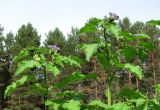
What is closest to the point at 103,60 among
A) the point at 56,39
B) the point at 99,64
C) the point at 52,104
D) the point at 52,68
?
the point at 99,64

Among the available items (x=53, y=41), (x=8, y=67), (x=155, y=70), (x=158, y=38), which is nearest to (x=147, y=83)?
(x=155, y=70)

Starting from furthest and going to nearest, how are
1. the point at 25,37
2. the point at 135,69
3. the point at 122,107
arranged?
the point at 25,37
the point at 135,69
the point at 122,107

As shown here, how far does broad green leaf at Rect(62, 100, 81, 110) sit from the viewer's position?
13.6 feet

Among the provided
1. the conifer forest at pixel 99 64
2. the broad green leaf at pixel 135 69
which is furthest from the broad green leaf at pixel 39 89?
the broad green leaf at pixel 135 69

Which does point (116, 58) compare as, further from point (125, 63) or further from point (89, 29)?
point (89, 29)

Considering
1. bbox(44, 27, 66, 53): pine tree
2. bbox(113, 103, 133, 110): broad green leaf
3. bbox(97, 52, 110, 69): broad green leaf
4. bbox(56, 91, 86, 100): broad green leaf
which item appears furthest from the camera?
bbox(44, 27, 66, 53): pine tree

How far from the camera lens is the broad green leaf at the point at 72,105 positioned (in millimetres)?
4133

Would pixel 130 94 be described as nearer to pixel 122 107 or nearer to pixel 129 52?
pixel 122 107

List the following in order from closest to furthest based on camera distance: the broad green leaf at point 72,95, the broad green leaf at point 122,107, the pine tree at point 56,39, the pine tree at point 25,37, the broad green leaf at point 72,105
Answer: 1. the broad green leaf at point 122,107
2. the broad green leaf at point 72,105
3. the broad green leaf at point 72,95
4. the pine tree at point 25,37
5. the pine tree at point 56,39

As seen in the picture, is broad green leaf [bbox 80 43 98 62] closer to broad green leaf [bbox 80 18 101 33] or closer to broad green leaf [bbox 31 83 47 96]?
broad green leaf [bbox 80 18 101 33]

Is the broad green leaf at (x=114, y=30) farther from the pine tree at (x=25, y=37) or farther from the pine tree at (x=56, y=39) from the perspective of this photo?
the pine tree at (x=56, y=39)

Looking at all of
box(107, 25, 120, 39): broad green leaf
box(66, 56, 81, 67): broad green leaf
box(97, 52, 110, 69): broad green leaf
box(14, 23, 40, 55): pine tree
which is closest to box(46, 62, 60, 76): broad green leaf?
box(66, 56, 81, 67): broad green leaf

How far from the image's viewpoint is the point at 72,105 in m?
4.16

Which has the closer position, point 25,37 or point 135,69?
point 135,69
